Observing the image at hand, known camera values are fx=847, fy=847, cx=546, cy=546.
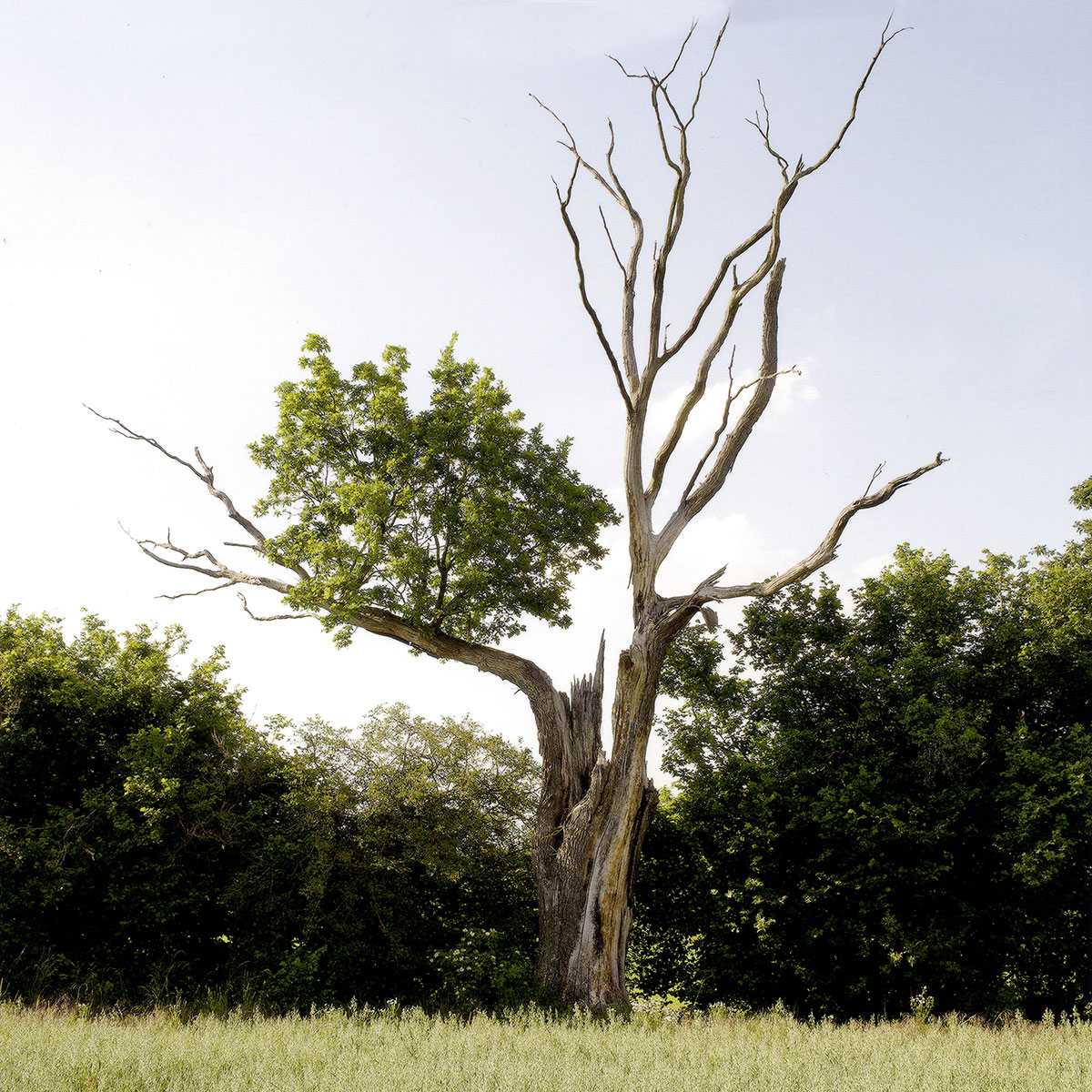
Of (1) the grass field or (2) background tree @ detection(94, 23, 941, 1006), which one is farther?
(2) background tree @ detection(94, 23, 941, 1006)

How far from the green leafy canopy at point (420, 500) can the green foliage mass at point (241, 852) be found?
8.08 feet

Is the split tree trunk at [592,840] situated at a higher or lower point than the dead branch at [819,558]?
lower

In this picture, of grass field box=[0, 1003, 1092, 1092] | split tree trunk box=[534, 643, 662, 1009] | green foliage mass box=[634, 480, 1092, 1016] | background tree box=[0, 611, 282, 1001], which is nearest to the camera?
grass field box=[0, 1003, 1092, 1092]

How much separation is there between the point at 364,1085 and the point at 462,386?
1138 centimetres

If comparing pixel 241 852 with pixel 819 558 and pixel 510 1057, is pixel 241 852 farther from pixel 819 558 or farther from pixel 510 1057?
pixel 819 558

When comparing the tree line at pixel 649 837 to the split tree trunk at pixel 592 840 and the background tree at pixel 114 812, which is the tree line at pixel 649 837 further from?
the split tree trunk at pixel 592 840

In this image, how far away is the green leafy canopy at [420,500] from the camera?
13.7 metres

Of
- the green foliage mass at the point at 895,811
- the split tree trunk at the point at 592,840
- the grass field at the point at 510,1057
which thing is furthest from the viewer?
the green foliage mass at the point at 895,811

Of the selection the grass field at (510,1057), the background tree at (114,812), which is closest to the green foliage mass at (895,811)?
the grass field at (510,1057)

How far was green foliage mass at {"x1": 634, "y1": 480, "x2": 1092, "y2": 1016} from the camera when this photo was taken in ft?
49.1

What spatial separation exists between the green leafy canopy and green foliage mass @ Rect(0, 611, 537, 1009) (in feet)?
8.08

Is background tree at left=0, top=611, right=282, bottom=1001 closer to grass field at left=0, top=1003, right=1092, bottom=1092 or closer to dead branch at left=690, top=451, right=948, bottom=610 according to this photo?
grass field at left=0, top=1003, right=1092, bottom=1092

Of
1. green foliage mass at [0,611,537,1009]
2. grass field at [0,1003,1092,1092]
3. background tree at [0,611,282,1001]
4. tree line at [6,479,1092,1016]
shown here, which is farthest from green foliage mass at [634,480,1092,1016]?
background tree at [0,611,282,1001]

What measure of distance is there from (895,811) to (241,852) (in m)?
11.7
